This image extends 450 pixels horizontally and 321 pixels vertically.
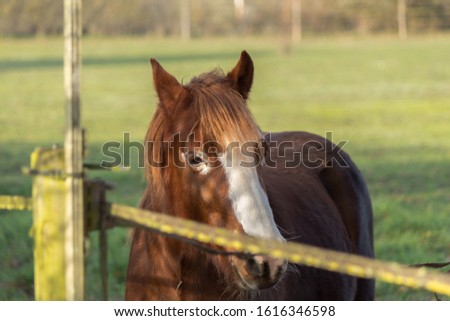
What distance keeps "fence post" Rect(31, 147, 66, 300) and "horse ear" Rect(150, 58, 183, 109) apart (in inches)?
42.8

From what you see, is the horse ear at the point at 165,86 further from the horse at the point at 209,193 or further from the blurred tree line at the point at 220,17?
the blurred tree line at the point at 220,17

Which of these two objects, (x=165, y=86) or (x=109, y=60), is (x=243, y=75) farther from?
(x=109, y=60)

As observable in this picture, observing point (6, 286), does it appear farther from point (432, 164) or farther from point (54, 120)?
point (54, 120)

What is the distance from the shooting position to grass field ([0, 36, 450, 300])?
7.25 meters

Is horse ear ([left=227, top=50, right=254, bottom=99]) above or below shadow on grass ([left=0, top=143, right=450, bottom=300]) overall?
above

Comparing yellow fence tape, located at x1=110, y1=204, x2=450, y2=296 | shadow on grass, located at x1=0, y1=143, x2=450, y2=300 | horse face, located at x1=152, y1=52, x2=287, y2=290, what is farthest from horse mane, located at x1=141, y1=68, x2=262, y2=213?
yellow fence tape, located at x1=110, y1=204, x2=450, y2=296

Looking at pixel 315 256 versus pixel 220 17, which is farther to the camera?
pixel 220 17

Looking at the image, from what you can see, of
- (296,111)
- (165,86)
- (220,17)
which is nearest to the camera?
(165,86)

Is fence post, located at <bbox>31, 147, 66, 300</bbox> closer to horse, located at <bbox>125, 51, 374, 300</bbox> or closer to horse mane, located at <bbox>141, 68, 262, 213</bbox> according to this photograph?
horse, located at <bbox>125, 51, 374, 300</bbox>

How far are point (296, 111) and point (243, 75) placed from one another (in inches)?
616

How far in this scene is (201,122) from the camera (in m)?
3.46

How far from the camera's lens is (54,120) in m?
18.0

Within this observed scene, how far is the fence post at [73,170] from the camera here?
249 centimetres

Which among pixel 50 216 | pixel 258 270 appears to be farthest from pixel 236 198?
pixel 50 216
